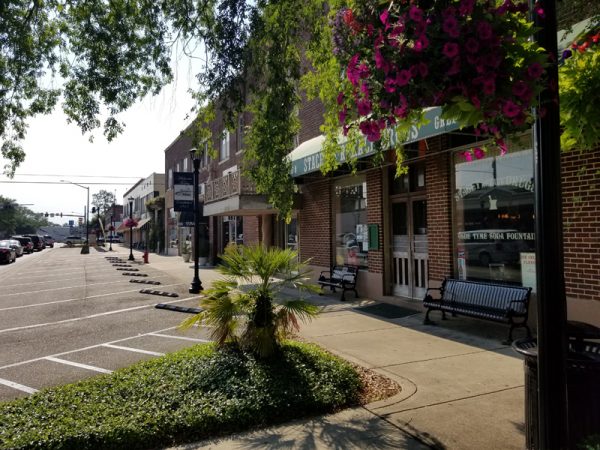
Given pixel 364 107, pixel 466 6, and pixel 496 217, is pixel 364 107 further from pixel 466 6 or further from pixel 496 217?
pixel 496 217

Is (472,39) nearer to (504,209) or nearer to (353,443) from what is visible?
(353,443)

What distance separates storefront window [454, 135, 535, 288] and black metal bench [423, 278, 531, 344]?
0.52 m

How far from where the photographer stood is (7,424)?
408 cm

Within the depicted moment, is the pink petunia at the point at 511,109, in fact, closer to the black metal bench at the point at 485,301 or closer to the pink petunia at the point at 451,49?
the pink petunia at the point at 451,49

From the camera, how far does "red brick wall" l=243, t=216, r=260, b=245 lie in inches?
791

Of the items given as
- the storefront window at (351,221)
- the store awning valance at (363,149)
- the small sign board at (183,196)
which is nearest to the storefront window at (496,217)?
the store awning valance at (363,149)

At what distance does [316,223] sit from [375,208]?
10.3ft

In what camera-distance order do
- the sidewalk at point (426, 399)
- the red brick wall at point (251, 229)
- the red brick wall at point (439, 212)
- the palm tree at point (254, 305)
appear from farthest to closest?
the red brick wall at point (251, 229) < the red brick wall at point (439, 212) < the palm tree at point (254, 305) < the sidewalk at point (426, 399)

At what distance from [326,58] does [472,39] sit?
4483 millimetres

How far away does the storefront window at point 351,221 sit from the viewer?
1232 cm

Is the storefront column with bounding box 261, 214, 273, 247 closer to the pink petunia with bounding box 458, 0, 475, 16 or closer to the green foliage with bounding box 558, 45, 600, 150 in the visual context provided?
the green foliage with bounding box 558, 45, 600, 150

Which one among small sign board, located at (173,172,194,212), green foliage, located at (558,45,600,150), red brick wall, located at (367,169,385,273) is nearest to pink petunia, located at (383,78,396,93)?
green foliage, located at (558,45,600,150)

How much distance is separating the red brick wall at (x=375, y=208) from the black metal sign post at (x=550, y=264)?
8591 millimetres

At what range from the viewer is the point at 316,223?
1449cm
